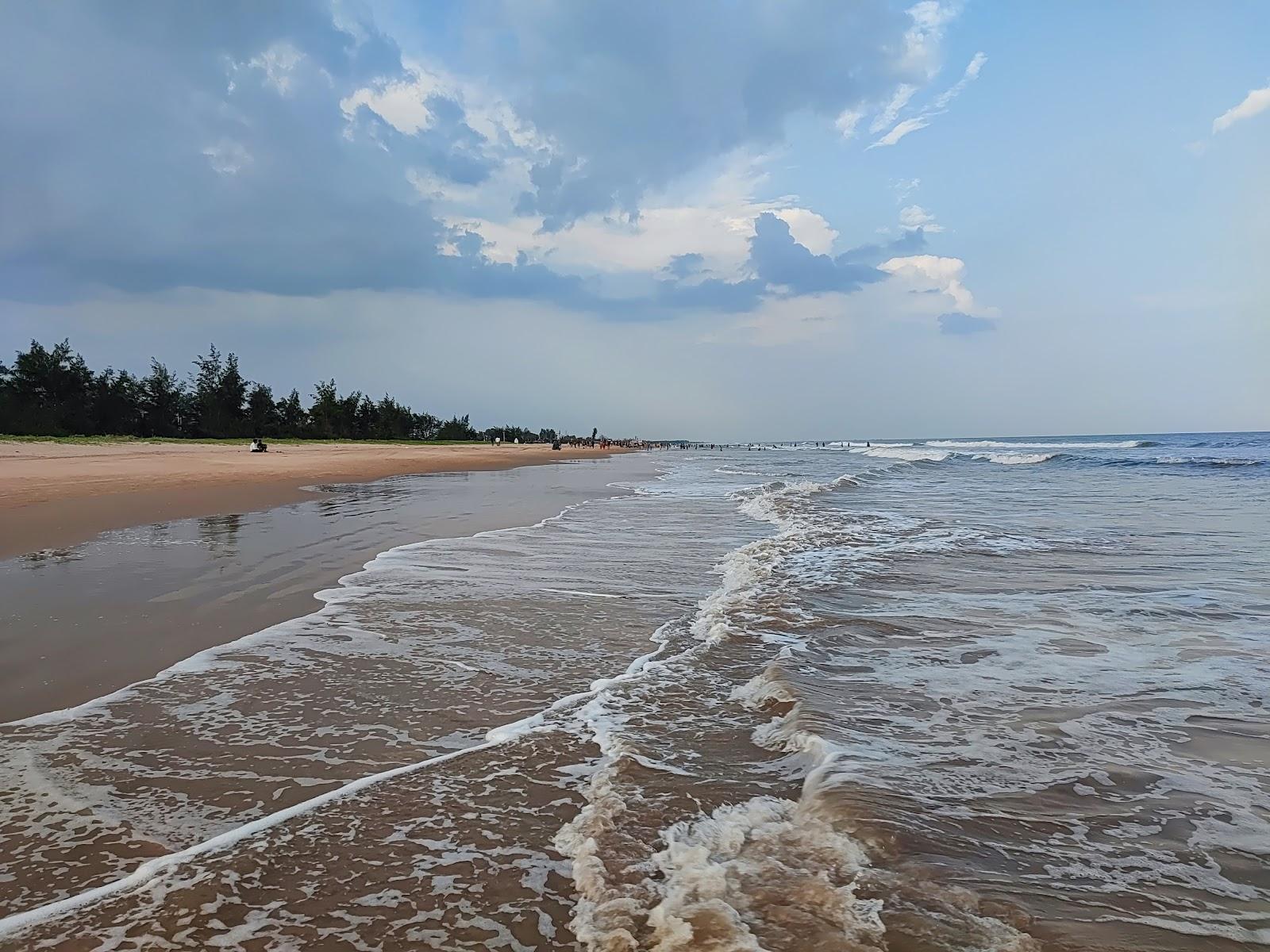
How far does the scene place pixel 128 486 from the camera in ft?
58.0

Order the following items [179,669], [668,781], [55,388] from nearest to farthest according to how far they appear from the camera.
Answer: [668,781] → [179,669] → [55,388]

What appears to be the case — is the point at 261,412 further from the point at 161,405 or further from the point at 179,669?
the point at 179,669

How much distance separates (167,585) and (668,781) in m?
6.30

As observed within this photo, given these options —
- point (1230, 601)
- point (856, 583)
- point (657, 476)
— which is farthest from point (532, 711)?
point (657, 476)

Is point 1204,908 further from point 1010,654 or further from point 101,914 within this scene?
point 101,914

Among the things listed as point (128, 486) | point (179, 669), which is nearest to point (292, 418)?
point (128, 486)

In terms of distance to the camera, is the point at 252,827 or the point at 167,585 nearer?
the point at 252,827

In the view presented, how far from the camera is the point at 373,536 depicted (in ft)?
36.3

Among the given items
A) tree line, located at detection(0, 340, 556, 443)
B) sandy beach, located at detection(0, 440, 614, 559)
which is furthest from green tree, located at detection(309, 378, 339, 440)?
sandy beach, located at detection(0, 440, 614, 559)

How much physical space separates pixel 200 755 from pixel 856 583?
21.7 feet

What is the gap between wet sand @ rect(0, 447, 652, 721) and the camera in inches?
186

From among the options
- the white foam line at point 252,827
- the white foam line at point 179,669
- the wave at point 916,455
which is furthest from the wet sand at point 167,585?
the wave at point 916,455

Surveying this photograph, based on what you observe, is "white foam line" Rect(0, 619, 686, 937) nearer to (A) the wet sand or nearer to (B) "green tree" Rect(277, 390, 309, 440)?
(A) the wet sand

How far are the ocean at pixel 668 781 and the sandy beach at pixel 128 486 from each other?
7387mm
